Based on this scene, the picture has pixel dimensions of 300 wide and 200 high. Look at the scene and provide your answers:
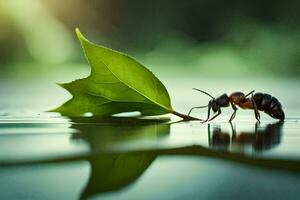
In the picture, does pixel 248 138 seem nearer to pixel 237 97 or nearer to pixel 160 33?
pixel 237 97

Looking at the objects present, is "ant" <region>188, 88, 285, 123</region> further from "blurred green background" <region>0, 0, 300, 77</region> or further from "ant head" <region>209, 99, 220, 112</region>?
"blurred green background" <region>0, 0, 300, 77</region>

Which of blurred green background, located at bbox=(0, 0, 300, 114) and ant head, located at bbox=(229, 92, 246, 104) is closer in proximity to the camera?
ant head, located at bbox=(229, 92, 246, 104)

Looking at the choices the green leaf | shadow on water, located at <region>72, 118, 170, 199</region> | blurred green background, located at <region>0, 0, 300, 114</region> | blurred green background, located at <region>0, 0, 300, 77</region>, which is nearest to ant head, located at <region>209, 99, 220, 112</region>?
the green leaf

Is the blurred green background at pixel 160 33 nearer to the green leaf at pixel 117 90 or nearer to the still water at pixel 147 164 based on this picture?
the green leaf at pixel 117 90

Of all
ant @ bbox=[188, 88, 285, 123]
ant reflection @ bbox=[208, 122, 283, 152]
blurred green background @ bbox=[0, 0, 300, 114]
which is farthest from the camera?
blurred green background @ bbox=[0, 0, 300, 114]

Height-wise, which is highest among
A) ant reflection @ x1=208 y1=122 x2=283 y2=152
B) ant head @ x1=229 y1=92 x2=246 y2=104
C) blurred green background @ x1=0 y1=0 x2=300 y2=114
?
blurred green background @ x1=0 y1=0 x2=300 y2=114

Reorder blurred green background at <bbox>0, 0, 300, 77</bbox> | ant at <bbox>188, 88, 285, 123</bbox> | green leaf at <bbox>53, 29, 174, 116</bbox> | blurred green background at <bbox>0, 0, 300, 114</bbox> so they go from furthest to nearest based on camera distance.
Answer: blurred green background at <bbox>0, 0, 300, 77</bbox> < blurred green background at <bbox>0, 0, 300, 114</bbox> < ant at <bbox>188, 88, 285, 123</bbox> < green leaf at <bbox>53, 29, 174, 116</bbox>

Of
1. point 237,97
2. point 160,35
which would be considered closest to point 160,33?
point 160,35
